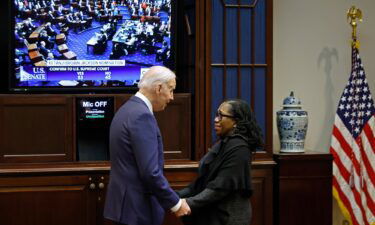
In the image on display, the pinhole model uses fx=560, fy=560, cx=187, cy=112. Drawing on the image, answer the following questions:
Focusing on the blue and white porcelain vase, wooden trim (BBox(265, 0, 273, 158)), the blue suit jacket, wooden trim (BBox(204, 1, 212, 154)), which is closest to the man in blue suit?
the blue suit jacket

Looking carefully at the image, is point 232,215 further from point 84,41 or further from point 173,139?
point 84,41

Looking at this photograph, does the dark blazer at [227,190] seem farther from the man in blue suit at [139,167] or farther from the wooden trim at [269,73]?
the wooden trim at [269,73]

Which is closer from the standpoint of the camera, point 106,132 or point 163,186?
point 163,186

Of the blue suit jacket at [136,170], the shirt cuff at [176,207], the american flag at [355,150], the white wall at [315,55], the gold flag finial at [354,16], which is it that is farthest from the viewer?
the white wall at [315,55]

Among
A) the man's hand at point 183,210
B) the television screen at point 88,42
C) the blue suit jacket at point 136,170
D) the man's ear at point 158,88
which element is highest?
the television screen at point 88,42

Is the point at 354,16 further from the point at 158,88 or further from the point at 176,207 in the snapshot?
the point at 176,207

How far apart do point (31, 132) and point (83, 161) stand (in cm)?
39

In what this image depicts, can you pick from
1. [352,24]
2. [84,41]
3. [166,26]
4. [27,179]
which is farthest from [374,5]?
[27,179]

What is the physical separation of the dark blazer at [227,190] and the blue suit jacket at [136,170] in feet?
0.72

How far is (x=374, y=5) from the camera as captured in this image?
480 centimetres

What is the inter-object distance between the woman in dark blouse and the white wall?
71.7 inches

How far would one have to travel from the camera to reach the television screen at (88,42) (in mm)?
3777

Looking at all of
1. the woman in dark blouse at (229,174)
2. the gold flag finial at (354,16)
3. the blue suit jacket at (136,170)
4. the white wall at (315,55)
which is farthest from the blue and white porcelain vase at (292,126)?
the blue suit jacket at (136,170)

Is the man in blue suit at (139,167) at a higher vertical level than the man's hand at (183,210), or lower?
higher
